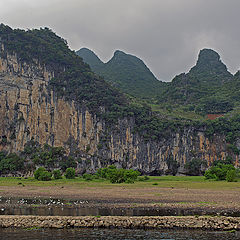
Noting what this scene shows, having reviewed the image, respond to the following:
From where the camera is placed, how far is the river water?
1429 centimetres

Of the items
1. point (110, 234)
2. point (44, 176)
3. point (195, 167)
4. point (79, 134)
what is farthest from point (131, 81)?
point (110, 234)

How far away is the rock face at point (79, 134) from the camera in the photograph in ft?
291

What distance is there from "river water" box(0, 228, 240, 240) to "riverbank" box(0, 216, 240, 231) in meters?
0.72

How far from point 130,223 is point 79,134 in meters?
76.8

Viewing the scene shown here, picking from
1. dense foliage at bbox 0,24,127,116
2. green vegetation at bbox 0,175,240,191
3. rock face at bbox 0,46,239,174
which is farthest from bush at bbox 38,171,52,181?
dense foliage at bbox 0,24,127,116

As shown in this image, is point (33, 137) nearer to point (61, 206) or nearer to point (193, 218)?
point (61, 206)

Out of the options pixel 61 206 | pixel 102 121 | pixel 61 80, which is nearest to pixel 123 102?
pixel 102 121

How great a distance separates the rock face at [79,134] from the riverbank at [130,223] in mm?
69708

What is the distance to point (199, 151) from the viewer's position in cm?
9088

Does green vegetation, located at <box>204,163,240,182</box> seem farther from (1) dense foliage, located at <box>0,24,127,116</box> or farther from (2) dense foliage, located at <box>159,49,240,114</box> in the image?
(2) dense foliage, located at <box>159,49,240,114</box>

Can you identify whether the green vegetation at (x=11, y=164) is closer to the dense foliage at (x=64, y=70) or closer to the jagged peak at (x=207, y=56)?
the dense foliage at (x=64, y=70)

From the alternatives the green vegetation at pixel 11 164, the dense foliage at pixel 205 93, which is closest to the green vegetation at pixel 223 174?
the green vegetation at pixel 11 164

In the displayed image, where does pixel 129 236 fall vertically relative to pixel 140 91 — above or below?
below

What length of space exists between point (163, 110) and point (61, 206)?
91209 mm
